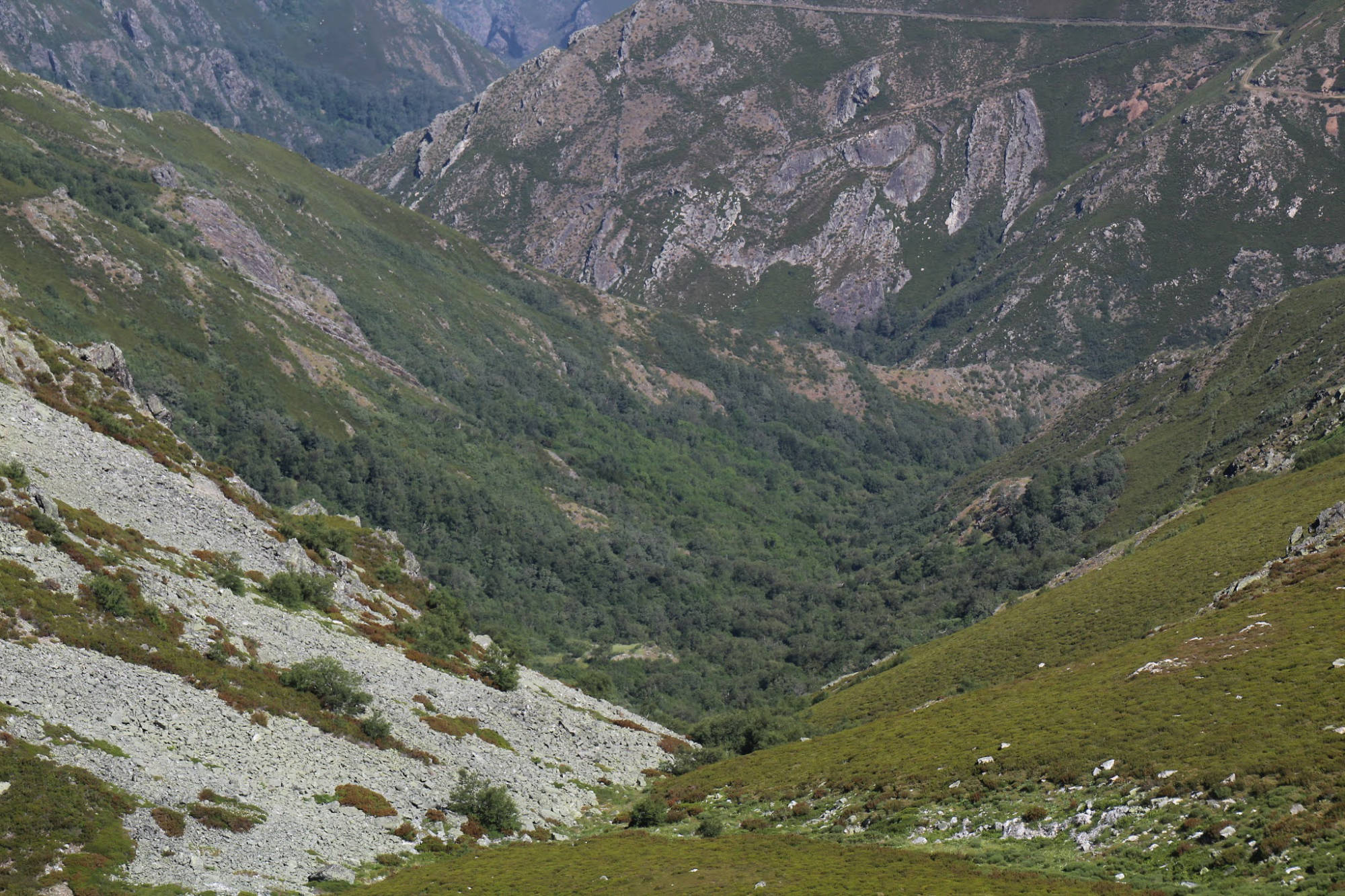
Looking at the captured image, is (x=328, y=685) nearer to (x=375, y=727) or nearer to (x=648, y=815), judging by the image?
(x=375, y=727)

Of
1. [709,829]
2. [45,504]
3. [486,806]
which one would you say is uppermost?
[45,504]

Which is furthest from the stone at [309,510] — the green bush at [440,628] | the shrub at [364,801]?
the shrub at [364,801]

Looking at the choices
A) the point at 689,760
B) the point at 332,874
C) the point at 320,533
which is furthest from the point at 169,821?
the point at 320,533

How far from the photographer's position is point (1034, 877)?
40.3 m

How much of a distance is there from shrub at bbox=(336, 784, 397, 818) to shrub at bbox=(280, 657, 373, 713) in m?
8.50

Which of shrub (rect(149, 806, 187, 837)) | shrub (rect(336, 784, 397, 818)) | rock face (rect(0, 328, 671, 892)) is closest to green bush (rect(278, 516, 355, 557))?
rock face (rect(0, 328, 671, 892))

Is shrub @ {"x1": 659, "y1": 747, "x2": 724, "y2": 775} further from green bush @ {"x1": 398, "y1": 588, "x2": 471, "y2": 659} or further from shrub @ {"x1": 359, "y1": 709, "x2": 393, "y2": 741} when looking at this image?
shrub @ {"x1": 359, "y1": 709, "x2": 393, "y2": 741}

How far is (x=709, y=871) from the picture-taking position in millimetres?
48906

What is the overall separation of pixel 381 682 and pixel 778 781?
1036 inches

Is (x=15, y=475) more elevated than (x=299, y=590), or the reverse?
(x=299, y=590)

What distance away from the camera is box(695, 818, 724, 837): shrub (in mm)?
60625

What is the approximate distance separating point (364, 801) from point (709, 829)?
18.4m

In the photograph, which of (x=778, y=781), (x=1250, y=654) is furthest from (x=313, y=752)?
(x=1250, y=654)

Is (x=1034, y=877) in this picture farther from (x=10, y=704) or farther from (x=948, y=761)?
(x=10, y=704)
